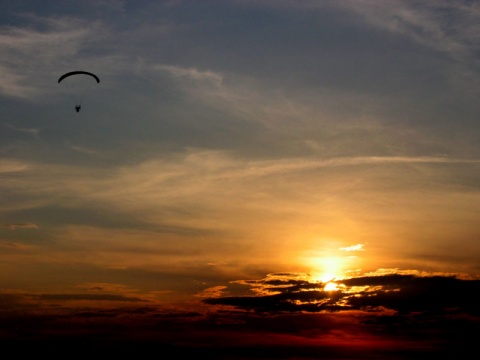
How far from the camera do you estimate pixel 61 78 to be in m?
144

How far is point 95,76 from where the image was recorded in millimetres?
141375

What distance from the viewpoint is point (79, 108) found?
151250 mm

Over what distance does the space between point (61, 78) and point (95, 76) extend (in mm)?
8065

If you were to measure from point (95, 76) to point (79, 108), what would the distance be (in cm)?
1275

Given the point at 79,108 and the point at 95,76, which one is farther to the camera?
the point at 79,108

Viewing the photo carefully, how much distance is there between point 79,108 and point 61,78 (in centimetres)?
967
